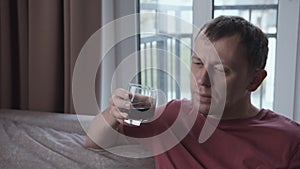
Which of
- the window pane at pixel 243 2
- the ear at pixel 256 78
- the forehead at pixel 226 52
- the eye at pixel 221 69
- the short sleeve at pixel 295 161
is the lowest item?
the short sleeve at pixel 295 161

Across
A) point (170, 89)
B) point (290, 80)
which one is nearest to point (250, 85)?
point (290, 80)

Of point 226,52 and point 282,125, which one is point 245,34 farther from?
point 282,125

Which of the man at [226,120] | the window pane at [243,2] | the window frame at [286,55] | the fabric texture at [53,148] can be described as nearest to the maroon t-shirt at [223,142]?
the man at [226,120]

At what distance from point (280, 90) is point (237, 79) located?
0.69 metres

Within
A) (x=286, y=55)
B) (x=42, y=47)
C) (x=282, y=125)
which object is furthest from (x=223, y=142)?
(x=42, y=47)

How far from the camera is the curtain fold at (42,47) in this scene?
68.2 inches

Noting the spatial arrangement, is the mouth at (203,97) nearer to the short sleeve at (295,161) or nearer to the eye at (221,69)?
the eye at (221,69)

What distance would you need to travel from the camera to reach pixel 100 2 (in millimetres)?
1699

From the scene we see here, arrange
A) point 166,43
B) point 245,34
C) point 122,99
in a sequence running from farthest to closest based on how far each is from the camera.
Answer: point 166,43 < point 245,34 < point 122,99

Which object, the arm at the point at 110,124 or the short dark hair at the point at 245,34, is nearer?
the arm at the point at 110,124

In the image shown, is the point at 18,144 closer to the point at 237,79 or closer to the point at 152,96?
the point at 152,96

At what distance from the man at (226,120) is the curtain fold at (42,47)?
24.5 inches

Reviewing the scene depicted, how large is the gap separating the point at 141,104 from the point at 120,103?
0.19 ft

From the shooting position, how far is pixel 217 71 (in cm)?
115
